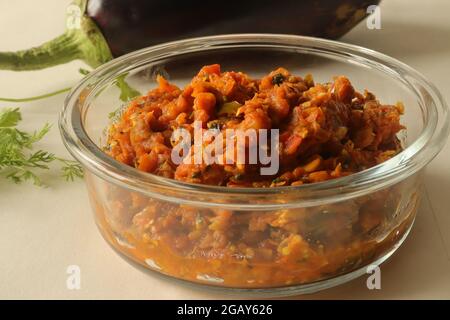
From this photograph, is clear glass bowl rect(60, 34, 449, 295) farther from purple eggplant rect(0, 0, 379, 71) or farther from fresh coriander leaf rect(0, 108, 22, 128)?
purple eggplant rect(0, 0, 379, 71)

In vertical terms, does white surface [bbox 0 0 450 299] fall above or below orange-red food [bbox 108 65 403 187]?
below

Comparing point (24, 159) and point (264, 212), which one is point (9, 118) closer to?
point (24, 159)

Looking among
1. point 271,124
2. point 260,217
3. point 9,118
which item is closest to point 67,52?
point 9,118

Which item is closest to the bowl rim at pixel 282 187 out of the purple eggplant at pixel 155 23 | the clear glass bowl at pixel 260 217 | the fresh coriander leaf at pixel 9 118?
the clear glass bowl at pixel 260 217

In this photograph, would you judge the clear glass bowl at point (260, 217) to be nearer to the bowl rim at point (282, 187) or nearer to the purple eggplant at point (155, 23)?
the bowl rim at point (282, 187)

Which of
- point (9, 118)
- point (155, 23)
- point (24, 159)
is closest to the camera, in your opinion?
point (24, 159)

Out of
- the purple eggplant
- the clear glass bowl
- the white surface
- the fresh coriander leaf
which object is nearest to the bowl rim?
the clear glass bowl
